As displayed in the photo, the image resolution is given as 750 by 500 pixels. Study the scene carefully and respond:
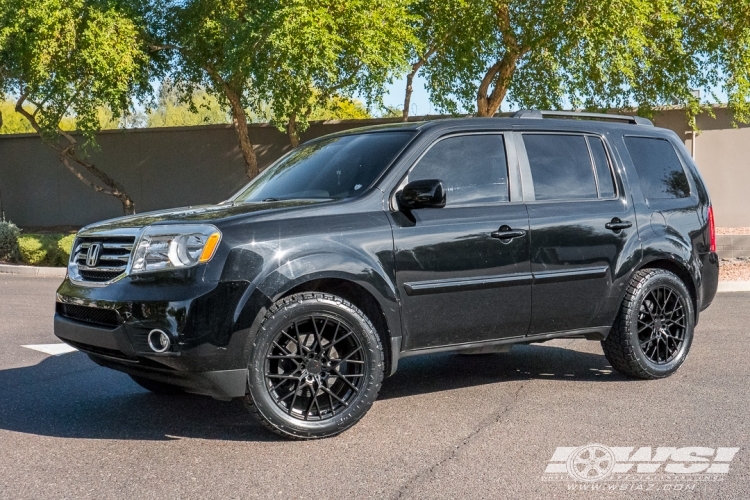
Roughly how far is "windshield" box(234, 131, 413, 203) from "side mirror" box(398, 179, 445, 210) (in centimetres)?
28

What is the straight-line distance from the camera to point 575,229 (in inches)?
256

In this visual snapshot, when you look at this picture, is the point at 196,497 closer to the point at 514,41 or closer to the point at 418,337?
the point at 418,337

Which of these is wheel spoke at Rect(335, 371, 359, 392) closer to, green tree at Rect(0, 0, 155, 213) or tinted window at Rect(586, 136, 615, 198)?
tinted window at Rect(586, 136, 615, 198)

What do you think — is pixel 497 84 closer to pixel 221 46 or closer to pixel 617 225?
pixel 221 46

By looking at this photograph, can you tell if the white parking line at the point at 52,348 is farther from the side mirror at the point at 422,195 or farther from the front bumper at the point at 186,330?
the side mirror at the point at 422,195

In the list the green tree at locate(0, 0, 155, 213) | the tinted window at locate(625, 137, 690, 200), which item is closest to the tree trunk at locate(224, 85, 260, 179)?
the green tree at locate(0, 0, 155, 213)

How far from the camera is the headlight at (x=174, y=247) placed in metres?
5.20

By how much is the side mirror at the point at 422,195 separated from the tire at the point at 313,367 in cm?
76

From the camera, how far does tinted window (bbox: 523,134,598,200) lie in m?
6.53

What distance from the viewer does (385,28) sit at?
54.4ft

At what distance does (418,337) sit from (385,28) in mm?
11606

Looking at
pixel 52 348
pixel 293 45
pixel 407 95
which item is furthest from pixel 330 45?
pixel 52 348

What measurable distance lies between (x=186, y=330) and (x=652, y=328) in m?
3.70

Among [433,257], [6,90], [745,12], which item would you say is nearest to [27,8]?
[6,90]
